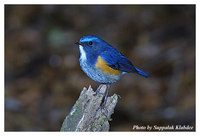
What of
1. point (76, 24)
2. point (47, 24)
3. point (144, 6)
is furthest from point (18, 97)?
point (144, 6)

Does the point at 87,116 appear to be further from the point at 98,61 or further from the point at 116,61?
the point at 116,61

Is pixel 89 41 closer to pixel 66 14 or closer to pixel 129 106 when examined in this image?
pixel 129 106

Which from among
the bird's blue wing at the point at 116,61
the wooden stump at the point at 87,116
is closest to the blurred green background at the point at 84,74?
the bird's blue wing at the point at 116,61

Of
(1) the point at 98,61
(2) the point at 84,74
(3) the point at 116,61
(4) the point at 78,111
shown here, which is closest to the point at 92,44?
(1) the point at 98,61

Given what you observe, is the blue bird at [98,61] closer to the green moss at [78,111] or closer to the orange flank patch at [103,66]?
the orange flank patch at [103,66]

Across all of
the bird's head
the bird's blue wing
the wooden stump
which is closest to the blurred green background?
the bird's blue wing

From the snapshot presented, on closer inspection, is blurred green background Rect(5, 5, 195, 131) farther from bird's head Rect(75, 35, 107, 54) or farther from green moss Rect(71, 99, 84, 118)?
green moss Rect(71, 99, 84, 118)
